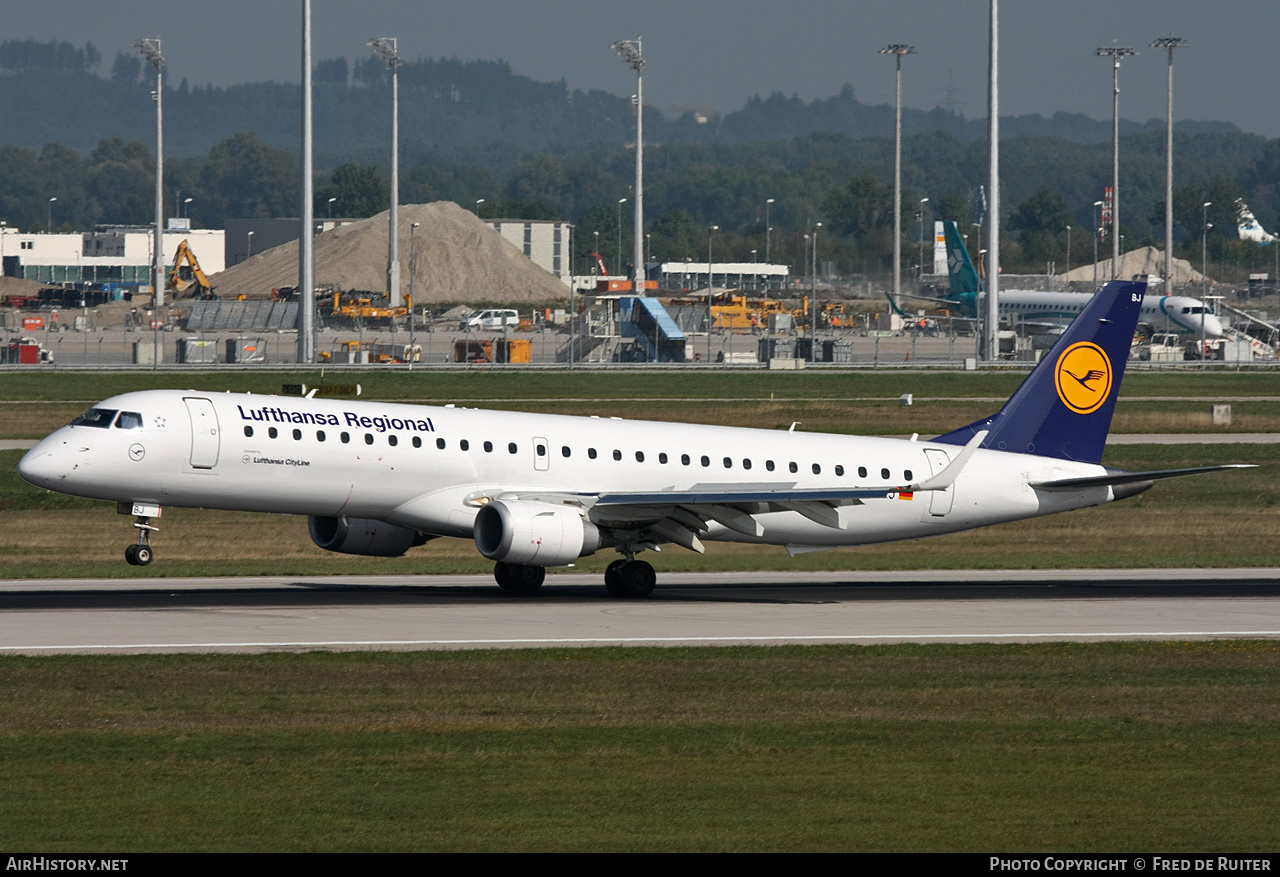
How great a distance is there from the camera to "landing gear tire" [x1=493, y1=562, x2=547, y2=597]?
37.6 meters

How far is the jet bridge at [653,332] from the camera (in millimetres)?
139000

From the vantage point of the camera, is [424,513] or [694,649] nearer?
[694,649]

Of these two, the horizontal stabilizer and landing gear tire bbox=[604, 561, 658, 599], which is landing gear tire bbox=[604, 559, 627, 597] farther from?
the horizontal stabilizer

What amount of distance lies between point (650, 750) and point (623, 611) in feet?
44.0

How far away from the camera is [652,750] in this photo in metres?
21.4

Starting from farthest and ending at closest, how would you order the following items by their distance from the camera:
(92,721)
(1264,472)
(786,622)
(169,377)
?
1. (169,377)
2. (1264,472)
3. (786,622)
4. (92,721)

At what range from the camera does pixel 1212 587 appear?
130ft

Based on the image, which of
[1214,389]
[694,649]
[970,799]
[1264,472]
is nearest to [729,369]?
[1214,389]

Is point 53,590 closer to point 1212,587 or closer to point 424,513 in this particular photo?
point 424,513

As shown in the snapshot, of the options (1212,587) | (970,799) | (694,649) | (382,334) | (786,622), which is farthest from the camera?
(382,334)

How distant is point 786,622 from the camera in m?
Result: 33.3

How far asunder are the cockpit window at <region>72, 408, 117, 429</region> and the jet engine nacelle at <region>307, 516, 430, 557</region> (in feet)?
15.2

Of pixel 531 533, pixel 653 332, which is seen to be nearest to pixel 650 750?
pixel 531 533

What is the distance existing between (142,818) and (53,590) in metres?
20.6
